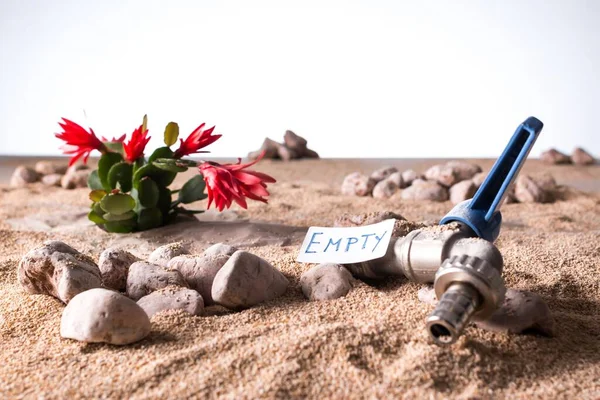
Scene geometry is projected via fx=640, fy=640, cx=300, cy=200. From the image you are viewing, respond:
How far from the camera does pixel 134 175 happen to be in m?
1.80

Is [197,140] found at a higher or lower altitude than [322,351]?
higher

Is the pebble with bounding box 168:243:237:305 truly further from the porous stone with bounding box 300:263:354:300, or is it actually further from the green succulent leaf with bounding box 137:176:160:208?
the green succulent leaf with bounding box 137:176:160:208

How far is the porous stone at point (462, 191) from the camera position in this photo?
2.49m

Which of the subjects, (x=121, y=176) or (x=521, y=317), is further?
(x=121, y=176)

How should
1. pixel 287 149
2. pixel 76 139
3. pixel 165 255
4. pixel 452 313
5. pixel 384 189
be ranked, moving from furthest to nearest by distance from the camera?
1. pixel 287 149
2. pixel 384 189
3. pixel 76 139
4. pixel 165 255
5. pixel 452 313

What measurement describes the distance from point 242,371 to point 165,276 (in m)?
0.37

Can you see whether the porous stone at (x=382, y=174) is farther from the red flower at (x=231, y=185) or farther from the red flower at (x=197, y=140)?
the red flower at (x=231, y=185)

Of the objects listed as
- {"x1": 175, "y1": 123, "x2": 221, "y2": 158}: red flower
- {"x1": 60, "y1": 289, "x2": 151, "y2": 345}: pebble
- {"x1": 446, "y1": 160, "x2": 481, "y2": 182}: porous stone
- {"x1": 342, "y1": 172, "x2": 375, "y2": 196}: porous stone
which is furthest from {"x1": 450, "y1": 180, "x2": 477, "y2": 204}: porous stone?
{"x1": 60, "y1": 289, "x2": 151, "y2": 345}: pebble

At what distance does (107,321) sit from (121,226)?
963 millimetres

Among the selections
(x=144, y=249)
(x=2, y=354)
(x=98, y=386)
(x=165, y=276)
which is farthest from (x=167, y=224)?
(x=98, y=386)

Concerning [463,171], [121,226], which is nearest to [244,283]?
[121,226]

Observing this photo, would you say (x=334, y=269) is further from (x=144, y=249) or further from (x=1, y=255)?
(x=1, y=255)

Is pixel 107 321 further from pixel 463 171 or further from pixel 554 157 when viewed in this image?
pixel 554 157

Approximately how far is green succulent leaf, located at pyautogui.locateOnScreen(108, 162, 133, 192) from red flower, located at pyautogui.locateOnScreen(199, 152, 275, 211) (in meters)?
0.38
